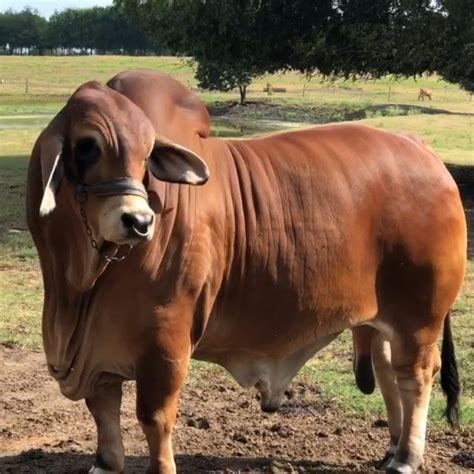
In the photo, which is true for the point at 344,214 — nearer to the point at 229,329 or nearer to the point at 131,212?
the point at 229,329

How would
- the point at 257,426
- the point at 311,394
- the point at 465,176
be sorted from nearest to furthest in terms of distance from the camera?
the point at 257,426, the point at 311,394, the point at 465,176

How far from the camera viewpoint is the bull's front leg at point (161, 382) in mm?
3223

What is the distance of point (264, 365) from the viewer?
3.79 metres

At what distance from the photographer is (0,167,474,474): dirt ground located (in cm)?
448

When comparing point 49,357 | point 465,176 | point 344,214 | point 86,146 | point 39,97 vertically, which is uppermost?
point 86,146

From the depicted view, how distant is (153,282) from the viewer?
10.5 ft

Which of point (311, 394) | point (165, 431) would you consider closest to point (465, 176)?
point (311, 394)

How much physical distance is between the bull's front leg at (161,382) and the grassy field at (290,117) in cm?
206

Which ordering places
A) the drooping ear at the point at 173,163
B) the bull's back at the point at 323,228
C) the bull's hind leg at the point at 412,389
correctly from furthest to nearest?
the bull's hind leg at the point at 412,389
the bull's back at the point at 323,228
the drooping ear at the point at 173,163

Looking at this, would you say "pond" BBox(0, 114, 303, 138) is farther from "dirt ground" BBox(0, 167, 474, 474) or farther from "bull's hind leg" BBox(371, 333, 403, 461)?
"bull's hind leg" BBox(371, 333, 403, 461)

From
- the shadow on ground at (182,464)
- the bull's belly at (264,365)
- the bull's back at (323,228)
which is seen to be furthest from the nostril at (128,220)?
the shadow on ground at (182,464)

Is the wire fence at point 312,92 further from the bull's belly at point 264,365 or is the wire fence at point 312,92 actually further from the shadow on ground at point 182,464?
the bull's belly at point 264,365

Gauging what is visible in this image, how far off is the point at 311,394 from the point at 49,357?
242 cm

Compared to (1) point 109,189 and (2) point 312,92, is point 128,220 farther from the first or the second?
(2) point 312,92
